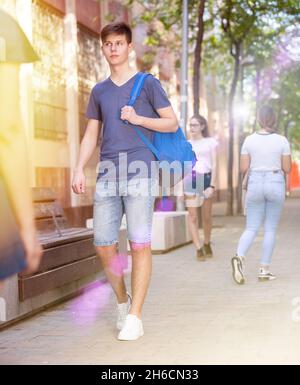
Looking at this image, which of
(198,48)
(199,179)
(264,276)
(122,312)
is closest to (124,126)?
(122,312)

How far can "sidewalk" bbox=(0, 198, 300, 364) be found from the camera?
18.3ft

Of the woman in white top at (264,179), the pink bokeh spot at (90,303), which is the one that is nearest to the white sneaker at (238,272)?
the woman in white top at (264,179)

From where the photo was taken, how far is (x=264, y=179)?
9289mm

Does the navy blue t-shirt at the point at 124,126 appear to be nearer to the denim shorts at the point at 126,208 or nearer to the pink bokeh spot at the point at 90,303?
the denim shorts at the point at 126,208

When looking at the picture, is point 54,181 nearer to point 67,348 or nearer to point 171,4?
point 171,4

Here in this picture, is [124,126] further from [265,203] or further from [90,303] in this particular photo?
[265,203]

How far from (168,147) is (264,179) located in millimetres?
3298

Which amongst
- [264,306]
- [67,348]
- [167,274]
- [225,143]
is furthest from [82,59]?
[225,143]

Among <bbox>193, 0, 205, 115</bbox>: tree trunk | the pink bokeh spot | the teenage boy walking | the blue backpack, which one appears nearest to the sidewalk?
the pink bokeh spot

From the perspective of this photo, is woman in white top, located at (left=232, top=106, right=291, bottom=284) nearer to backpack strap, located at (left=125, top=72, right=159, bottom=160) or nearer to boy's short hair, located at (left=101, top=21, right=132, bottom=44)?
backpack strap, located at (left=125, top=72, right=159, bottom=160)

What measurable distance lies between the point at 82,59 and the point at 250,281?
10845 mm

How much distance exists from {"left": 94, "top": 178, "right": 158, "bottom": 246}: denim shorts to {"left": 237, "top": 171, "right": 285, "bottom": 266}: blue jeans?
3292 millimetres
